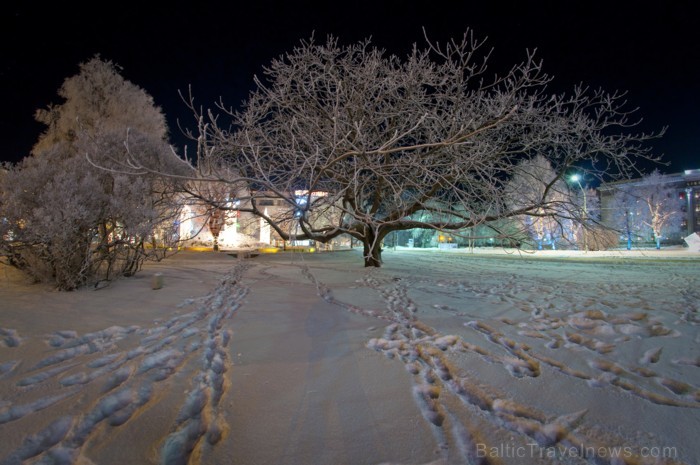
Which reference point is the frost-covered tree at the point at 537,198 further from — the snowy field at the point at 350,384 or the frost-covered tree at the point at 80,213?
the frost-covered tree at the point at 80,213

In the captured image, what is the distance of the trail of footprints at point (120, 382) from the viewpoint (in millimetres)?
1935

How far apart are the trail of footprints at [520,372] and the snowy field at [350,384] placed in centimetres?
1

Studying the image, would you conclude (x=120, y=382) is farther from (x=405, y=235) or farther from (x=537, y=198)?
(x=405, y=235)

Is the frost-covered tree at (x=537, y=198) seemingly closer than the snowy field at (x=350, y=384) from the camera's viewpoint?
No

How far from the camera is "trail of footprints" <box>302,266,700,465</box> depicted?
6.31 ft

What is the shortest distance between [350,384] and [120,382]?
187cm

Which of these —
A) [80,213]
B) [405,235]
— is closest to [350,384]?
[80,213]

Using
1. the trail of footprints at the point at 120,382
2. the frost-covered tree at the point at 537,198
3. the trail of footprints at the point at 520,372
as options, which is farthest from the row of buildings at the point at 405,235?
the trail of footprints at the point at 520,372

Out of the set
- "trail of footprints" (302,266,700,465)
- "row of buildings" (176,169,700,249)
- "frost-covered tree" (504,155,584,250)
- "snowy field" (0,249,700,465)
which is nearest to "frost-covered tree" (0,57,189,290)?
"snowy field" (0,249,700,465)

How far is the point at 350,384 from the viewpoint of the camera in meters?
2.63

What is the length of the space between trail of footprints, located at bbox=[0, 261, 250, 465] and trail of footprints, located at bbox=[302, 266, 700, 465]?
147cm

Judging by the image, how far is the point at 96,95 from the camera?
49.1ft

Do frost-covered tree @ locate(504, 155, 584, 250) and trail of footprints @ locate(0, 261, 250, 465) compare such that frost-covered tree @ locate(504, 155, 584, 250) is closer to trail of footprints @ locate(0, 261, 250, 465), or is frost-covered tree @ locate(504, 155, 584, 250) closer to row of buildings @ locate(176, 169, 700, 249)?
trail of footprints @ locate(0, 261, 250, 465)

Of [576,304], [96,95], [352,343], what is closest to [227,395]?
[352,343]
